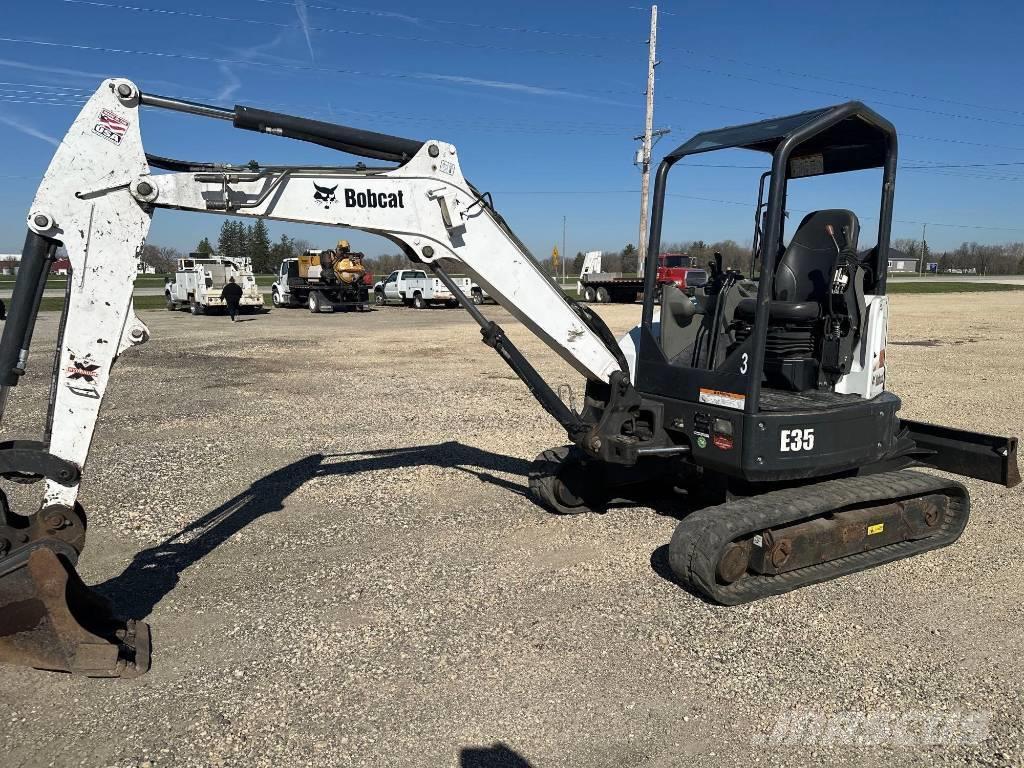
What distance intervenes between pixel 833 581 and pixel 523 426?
526 cm

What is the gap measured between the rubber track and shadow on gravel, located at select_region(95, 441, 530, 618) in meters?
2.51

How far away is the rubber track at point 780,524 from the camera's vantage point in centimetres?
477

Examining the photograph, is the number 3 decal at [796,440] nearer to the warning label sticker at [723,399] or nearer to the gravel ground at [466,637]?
the warning label sticker at [723,399]

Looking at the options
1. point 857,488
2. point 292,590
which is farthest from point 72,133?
point 857,488

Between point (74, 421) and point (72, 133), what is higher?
point (72, 133)

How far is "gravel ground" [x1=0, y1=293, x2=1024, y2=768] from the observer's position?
351cm

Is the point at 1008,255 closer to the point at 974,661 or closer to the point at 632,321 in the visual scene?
the point at 632,321

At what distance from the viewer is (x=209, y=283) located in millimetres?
30062

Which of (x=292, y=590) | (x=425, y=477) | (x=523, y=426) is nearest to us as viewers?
(x=292, y=590)

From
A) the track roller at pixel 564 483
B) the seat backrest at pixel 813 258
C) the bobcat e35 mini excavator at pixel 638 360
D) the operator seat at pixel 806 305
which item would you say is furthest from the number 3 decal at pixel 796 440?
the track roller at pixel 564 483

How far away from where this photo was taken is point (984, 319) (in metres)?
26.1

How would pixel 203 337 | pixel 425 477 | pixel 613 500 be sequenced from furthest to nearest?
pixel 203 337 < pixel 425 477 < pixel 613 500

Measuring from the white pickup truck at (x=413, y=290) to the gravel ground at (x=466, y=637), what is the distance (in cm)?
2558

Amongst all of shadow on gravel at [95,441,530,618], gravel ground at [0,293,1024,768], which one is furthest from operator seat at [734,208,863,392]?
shadow on gravel at [95,441,530,618]
